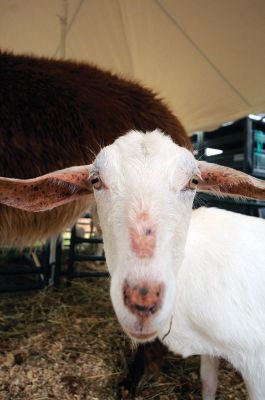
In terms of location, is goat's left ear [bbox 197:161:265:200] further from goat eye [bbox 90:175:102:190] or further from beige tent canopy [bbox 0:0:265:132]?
beige tent canopy [bbox 0:0:265:132]

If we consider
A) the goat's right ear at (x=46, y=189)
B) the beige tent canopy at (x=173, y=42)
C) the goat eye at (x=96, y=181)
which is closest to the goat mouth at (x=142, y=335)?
the goat eye at (x=96, y=181)

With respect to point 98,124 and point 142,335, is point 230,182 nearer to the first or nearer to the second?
point 142,335

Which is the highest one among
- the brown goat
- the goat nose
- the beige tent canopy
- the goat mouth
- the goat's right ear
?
the beige tent canopy

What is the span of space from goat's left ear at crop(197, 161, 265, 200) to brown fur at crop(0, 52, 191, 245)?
1057 millimetres

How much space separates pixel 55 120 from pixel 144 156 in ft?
4.31

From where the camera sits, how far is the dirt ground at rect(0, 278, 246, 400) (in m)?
2.18

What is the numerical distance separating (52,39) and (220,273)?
181 inches

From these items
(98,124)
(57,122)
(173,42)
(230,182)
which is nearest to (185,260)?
(230,182)

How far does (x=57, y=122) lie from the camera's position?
232 cm

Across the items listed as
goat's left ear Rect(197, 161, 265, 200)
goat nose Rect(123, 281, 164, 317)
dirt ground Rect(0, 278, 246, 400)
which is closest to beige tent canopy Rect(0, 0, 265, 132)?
goat's left ear Rect(197, 161, 265, 200)

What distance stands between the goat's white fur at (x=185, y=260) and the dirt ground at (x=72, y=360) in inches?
15.1

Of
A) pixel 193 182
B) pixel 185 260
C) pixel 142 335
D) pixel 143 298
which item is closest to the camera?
pixel 143 298

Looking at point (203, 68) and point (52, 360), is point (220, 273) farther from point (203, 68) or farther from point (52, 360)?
point (203, 68)

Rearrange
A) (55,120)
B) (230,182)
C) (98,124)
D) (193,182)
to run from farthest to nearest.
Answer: (98,124), (55,120), (230,182), (193,182)
